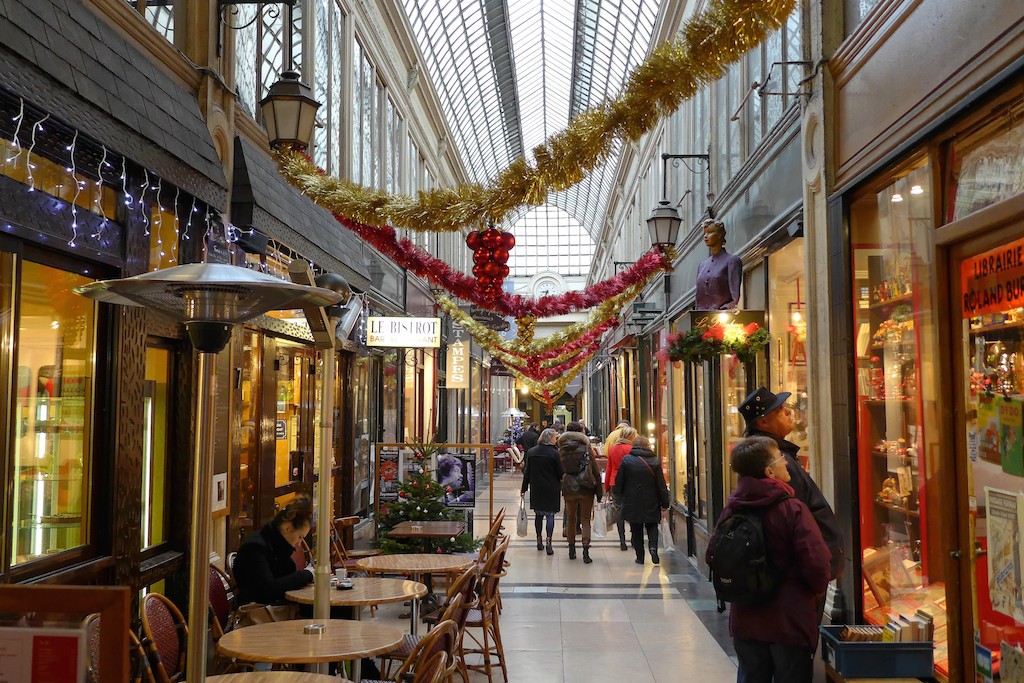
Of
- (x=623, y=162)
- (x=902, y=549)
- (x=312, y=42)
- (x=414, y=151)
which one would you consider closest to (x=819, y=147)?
(x=902, y=549)

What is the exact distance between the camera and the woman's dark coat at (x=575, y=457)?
10.9 m

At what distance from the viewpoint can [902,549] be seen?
481cm

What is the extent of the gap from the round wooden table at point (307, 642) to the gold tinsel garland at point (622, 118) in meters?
2.40

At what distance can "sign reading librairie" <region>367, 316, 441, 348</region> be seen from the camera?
1209 centimetres

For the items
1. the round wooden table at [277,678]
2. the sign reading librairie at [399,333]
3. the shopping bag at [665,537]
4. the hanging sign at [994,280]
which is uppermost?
the sign reading librairie at [399,333]

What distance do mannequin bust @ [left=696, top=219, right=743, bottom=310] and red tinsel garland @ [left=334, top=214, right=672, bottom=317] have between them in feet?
9.04

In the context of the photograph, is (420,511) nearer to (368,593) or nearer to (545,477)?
(545,477)

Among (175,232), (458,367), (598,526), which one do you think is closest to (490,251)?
(175,232)

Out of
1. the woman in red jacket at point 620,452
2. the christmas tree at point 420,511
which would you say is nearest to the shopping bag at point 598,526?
the woman in red jacket at point 620,452

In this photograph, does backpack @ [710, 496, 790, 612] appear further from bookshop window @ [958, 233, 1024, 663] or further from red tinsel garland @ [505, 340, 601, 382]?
red tinsel garland @ [505, 340, 601, 382]

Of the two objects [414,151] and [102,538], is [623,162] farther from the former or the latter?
[102,538]

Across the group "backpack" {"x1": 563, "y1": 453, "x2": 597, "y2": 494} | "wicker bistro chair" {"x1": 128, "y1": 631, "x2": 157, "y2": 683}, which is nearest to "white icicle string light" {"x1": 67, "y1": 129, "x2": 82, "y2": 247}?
"wicker bistro chair" {"x1": 128, "y1": 631, "x2": 157, "y2": 683}

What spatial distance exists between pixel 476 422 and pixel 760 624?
86.0 feet

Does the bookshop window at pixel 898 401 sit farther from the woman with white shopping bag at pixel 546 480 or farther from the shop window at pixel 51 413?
the woman with white shopping bag at pixel 546 480
